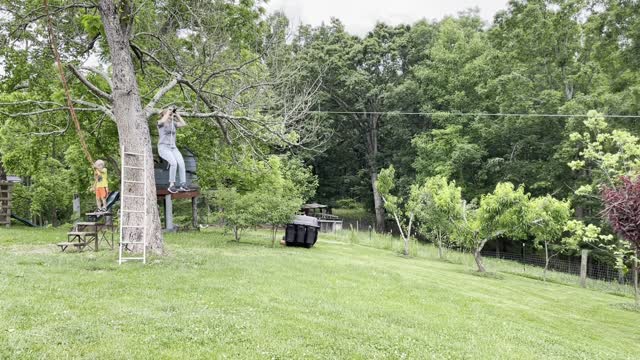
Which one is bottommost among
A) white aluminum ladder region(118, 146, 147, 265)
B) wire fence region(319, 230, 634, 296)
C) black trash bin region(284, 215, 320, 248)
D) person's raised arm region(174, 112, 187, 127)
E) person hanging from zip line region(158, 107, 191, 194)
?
wire fence region(319, 230, 634, 296)

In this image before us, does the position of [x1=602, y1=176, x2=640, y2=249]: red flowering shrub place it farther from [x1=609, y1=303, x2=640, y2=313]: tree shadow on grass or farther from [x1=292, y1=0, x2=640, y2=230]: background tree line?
[x1=292, y1=0, x2=640, y2=230]: background tree line

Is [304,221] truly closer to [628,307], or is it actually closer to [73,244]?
[73,244]

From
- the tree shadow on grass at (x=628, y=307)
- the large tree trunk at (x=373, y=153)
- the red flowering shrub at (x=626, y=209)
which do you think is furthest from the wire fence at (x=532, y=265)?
the large tree trunk at (x=373, y=153)

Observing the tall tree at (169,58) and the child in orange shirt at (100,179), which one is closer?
the tall tree at (169,58)

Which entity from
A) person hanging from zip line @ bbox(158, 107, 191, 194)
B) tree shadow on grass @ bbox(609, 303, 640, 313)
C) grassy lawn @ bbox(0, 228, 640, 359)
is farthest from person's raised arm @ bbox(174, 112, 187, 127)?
tree shadow on grass @ bbox(609, 303, 640, 313)

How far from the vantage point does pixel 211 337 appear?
15.8 ft

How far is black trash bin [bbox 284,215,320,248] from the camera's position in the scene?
16.8 metres

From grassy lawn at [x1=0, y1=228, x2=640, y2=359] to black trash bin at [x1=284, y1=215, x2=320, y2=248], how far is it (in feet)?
19.5

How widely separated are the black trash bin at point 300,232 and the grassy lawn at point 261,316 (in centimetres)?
594

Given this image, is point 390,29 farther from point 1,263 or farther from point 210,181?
point 1,263

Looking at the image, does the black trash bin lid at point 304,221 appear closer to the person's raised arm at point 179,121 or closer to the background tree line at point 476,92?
the person's raised arm at point 179,121

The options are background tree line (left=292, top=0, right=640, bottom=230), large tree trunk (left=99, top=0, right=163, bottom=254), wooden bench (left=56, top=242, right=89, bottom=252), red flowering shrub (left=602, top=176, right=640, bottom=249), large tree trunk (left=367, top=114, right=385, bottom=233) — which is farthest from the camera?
large tree trunk (left=367, top=114, right=385, bottom=233)

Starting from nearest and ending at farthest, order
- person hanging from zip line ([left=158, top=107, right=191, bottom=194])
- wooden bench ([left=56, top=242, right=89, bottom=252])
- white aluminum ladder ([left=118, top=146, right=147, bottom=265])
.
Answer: person hanging from zip line ([left=158, top=107, right=191, bottom=194]) → white aluminum ladder ([left=118, top=146, right=147, bottom=265]) → wooden bench ([left=56, top=242, right=89, bottom=252])

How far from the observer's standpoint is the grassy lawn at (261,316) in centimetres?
464
